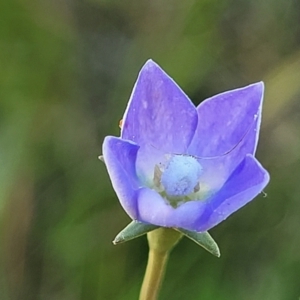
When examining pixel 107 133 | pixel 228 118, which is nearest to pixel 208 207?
pixel 228 118

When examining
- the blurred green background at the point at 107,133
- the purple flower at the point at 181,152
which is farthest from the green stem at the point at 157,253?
the blurred green background at the point at 107,133

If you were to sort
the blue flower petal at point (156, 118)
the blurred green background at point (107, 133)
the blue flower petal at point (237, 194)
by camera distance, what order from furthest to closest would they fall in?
the blurred green background at point (107, 133) < the blue flower petal at point (156, 118) < the blue flower petal at point (237, 194)

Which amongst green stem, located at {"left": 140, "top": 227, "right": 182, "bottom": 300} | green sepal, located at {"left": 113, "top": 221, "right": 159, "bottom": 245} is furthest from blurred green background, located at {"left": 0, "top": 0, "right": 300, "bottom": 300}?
green sepal, located at {"left": 113, "top": 221, "right": 159, "bottom": 245}

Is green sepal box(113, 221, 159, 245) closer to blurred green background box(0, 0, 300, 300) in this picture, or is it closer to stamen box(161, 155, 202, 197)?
stamen box(161, 155, 202, 197)

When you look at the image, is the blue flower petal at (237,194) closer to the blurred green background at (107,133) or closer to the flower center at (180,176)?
the flower center at (180,176)

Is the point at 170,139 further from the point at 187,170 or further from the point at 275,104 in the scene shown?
the point at 275,104

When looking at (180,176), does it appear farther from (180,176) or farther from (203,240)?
(203,240)

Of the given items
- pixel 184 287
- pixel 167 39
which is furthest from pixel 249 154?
pixel 167 39
